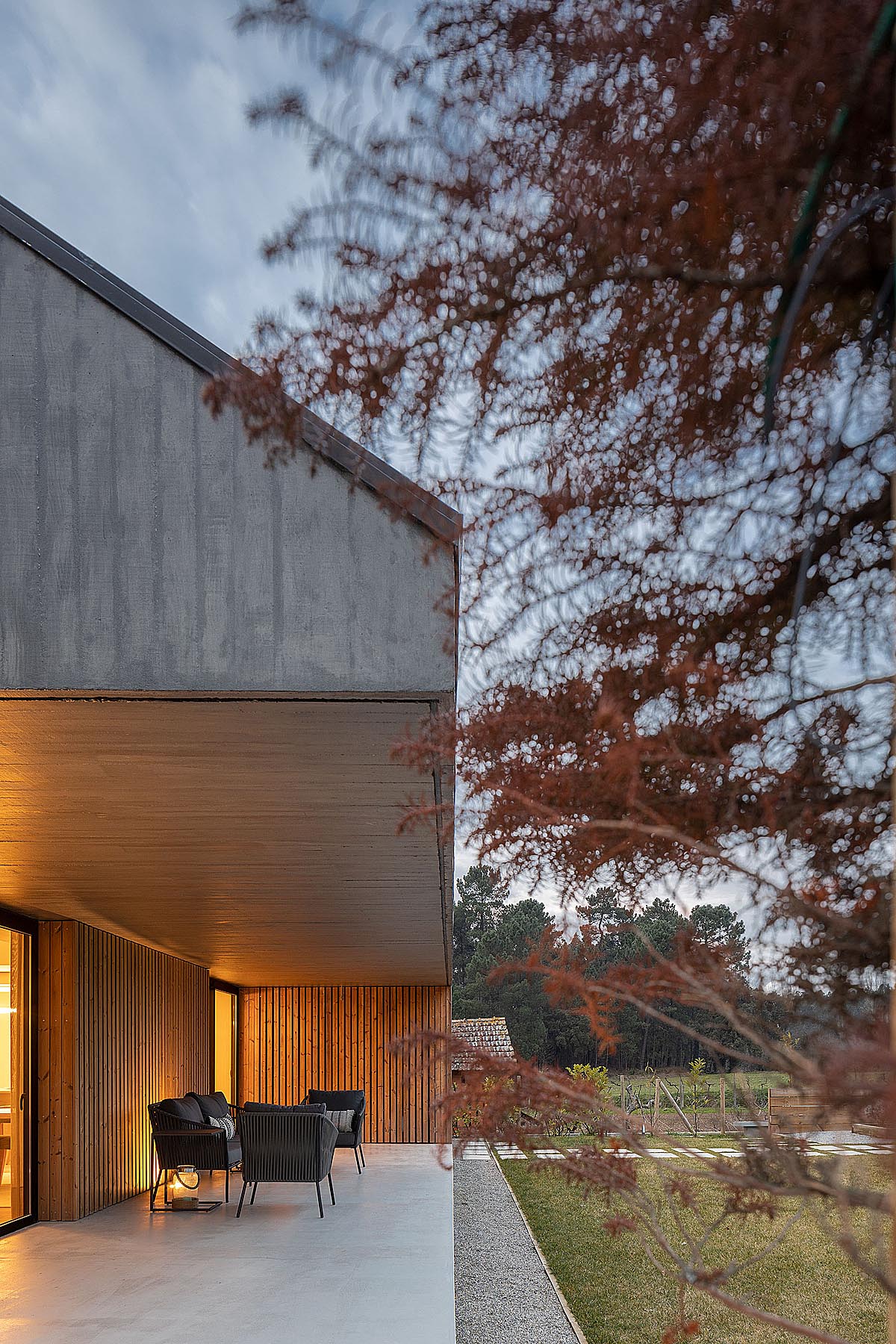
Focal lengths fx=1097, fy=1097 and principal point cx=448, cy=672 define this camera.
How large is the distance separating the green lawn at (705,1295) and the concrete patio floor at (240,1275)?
4.95 feet

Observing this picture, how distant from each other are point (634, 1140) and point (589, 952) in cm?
25

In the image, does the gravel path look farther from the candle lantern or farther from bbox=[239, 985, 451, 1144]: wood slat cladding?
the candle lantern

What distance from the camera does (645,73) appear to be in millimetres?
1155

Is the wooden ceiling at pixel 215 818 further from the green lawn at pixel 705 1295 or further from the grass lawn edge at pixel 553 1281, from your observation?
the green lawn at pixel 705 1295

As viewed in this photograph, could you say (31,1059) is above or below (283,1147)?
above

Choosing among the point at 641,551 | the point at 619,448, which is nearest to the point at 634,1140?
the point at 641,551

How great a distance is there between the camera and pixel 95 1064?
9180 mm

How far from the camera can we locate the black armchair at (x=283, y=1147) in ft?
30.4

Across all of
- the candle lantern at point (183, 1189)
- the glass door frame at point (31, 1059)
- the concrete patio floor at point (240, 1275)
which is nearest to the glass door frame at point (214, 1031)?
the candle lantern at point (183, 1189)

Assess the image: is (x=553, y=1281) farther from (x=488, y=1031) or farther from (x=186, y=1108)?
(x=488, y=1031)

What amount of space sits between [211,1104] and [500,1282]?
3.57 m

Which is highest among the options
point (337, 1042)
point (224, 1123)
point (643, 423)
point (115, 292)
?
point (115, 292)

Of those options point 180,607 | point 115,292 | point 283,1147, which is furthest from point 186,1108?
point 115,292

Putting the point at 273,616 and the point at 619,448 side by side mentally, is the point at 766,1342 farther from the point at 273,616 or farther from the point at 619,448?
the point at 619,448
